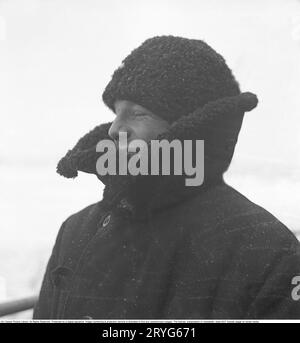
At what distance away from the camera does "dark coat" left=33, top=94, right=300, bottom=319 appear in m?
0.79

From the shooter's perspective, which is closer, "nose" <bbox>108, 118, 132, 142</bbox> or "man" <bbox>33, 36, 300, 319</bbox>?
"man" <bbox>33, 36, 300, 319</bbox>

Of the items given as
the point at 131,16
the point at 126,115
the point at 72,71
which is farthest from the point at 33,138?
the point at 126,115

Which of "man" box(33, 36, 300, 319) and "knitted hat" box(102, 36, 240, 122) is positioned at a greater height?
"knitted hat" box(102, 36, 240, 122)

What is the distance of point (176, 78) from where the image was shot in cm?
88

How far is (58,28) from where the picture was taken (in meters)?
1.35

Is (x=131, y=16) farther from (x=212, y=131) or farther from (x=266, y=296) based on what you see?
(x=266, y=296)

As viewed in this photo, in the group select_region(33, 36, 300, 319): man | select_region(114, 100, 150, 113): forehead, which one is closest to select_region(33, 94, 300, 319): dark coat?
select_region(33, 36, 300, 319): man

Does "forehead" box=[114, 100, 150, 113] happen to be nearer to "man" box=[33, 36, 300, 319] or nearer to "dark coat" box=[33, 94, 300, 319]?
"man" box=[33, 36, 300, 319]

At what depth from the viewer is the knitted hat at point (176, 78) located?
881 millimetres

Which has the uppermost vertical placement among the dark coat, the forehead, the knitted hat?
the knitted hat

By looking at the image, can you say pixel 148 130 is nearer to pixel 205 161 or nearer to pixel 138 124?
pixel 138 124

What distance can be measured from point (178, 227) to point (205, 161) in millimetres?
139

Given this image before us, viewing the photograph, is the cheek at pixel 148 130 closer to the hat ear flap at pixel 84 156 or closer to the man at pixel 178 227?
the man at pixel 178 227

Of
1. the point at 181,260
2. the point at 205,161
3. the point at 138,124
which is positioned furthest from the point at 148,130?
the point at 181,260
